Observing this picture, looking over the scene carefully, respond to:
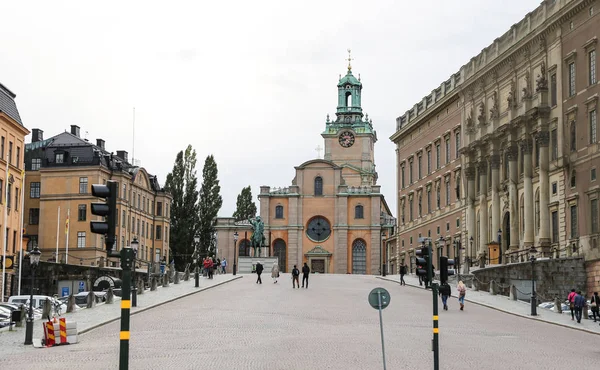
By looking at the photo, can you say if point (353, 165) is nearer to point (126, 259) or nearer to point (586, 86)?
point (586, 86)

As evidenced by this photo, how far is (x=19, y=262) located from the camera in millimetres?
66500

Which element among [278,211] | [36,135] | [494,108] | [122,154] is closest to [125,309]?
[494,108]

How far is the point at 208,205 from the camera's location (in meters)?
104

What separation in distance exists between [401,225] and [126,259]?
8676 cm

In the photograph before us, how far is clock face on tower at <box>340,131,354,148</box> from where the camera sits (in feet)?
508

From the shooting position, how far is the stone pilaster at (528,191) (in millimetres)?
66125

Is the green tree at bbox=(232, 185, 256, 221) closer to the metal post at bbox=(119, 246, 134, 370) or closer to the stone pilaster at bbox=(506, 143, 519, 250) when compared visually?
the stone pilaster at bbox=(506, 143, 519, 250)

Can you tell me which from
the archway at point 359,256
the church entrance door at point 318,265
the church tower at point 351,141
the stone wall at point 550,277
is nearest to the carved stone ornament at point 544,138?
the stone wall at point 550,277

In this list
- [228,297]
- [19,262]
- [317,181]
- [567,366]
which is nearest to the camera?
[567,366]

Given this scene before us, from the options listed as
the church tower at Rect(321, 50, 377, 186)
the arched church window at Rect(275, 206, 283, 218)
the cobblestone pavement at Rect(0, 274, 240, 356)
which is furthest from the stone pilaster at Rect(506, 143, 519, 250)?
the church tower at Rect(321, 50, 377, 186)

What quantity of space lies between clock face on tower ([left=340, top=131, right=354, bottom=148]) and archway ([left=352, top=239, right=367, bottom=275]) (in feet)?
121

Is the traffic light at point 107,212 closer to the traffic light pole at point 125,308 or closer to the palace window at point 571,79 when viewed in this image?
the traffic light pole at point 125,308

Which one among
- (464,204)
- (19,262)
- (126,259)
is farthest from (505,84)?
(126,259)

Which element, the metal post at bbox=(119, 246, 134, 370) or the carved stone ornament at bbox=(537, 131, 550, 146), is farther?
the carved stone ornament at bbox=(537, 131, 550, 146)
